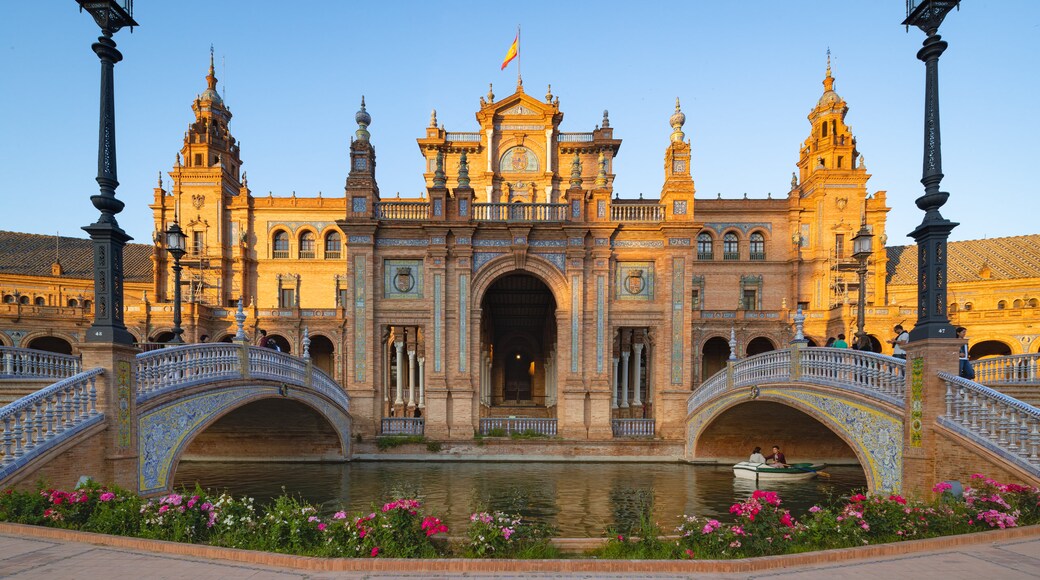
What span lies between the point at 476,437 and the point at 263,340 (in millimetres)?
8265

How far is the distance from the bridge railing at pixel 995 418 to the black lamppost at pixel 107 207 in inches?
551

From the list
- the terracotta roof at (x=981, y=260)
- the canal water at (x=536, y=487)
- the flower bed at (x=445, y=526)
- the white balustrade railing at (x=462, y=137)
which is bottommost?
the canal water at (x=536, y=487)

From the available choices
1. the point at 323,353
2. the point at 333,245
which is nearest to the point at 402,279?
the point at 323,353

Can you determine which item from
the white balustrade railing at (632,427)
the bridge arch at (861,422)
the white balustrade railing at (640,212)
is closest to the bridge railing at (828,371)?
the bridge arch at (861,422)

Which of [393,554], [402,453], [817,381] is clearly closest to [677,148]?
[817,381]

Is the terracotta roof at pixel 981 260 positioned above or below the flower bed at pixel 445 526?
above

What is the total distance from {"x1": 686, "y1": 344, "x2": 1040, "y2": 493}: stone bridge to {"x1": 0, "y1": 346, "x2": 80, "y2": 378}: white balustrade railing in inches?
707

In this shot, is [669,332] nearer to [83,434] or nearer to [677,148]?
[677,148]

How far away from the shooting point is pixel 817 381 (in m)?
13.3

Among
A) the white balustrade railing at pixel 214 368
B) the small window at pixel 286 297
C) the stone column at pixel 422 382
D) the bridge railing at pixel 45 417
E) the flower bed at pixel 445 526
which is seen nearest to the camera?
the flower bed at pixel 445 526

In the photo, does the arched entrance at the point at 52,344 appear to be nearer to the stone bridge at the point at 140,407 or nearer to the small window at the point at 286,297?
the small window at the point at 286,297

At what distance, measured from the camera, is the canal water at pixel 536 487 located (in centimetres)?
1349

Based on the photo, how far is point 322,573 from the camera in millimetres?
5898

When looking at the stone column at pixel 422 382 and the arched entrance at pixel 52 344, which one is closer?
the stone column at pixel 422 382
